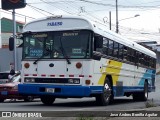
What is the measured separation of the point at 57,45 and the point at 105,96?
2746 mm

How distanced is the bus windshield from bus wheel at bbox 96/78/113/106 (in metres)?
1.84

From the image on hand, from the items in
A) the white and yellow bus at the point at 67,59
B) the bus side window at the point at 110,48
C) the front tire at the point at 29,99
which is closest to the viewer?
the white and yellow bus at the point at 67,59

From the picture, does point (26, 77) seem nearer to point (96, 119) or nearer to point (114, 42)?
point (114, 42)

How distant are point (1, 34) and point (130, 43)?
205 feet

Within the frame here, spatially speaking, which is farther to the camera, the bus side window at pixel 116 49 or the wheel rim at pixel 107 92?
the bus side window at pixel 116 49

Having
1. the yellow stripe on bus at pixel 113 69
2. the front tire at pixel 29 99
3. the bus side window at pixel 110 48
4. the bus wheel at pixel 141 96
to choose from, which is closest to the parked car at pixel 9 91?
the front tire at pixel 29 99

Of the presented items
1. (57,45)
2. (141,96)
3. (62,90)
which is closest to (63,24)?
(57,45)

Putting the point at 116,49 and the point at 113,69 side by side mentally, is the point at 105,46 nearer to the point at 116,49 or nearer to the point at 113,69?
the point at 113,69

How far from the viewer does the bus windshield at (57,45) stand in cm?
1491

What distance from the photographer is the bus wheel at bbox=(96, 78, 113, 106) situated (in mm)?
15789

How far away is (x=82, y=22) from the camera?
15.3 m

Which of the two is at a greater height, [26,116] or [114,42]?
[114,42]

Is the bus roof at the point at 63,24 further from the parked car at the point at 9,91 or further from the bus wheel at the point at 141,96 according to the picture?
the bus wheel at the point at 141,96

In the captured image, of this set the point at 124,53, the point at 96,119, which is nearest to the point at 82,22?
the point at 124,53
